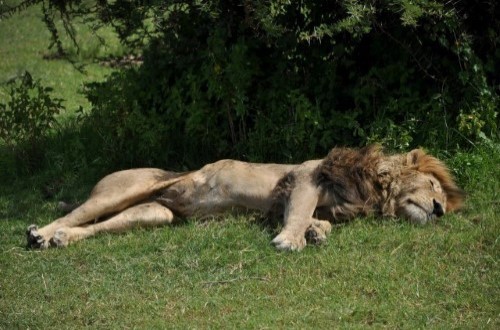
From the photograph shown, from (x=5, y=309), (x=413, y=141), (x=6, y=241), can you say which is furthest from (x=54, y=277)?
(x=413, y=141)

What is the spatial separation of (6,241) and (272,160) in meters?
2.62

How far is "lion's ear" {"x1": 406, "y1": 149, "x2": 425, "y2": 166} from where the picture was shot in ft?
26.3

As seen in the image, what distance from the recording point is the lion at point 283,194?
7.64 metres

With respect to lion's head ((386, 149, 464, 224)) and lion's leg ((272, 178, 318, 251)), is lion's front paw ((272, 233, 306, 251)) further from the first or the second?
lion's head ((386, 149, 464, 224))

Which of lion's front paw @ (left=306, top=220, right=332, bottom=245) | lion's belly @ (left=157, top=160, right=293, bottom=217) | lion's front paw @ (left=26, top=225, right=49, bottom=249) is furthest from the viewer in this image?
lion's belly @ (left=157, top=160, right=293, bottom=217)

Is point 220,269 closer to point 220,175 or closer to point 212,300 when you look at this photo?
point 212,300

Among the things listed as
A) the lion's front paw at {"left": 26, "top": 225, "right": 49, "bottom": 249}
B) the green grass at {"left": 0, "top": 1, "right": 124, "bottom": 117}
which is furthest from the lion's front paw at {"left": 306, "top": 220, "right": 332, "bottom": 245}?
the green grass at {"left": 0, "top": 1, "right": 124, "bottom": 117}

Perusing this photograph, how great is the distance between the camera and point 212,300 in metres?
6.20

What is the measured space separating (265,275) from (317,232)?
793mm

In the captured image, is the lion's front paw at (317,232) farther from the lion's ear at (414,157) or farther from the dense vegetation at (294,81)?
the dense vegetation at (294,81)

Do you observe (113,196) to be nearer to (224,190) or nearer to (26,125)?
(224,190)

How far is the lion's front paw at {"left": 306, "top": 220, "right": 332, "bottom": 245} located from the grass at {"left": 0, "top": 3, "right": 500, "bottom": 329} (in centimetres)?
7

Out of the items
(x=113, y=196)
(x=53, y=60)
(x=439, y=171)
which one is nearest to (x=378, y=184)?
(x=439, y=171)

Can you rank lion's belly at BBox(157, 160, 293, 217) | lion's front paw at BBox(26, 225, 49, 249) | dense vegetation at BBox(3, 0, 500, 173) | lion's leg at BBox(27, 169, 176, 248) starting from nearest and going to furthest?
1. lion's front paw at BBox(26, 225, 49, 249)
2. lion's leg at BBox(27, 169, 176, 248)
3. lion's belly at BBox(157, 160, 293, 217)
4. dense vegetation at BBox(3, 0, 500, 173)
